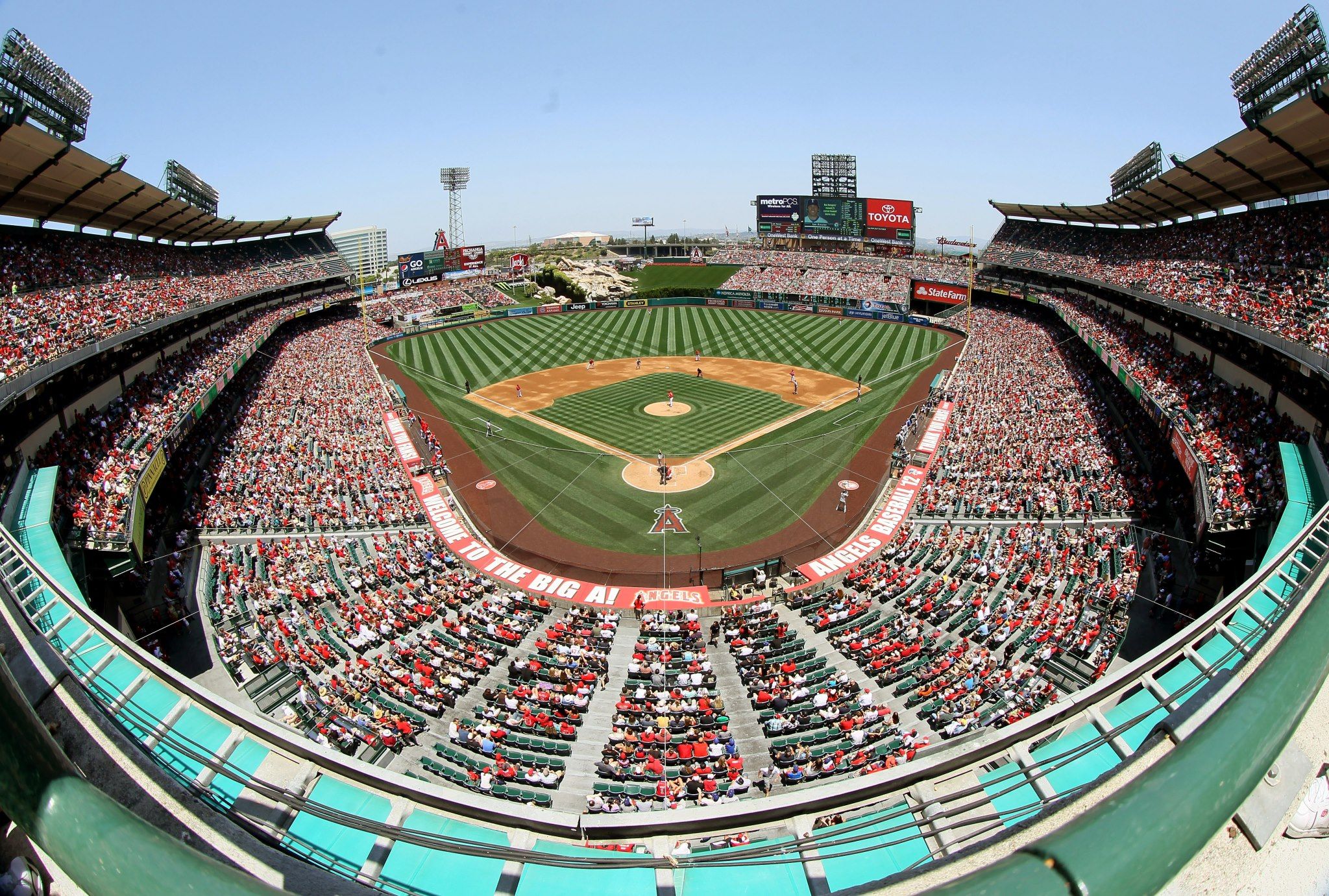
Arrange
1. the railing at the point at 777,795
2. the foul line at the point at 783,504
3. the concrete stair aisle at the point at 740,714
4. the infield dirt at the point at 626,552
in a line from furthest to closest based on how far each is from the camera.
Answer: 1. the foul line at the point at 783,504
2. the infield dirt at the point at 626,552
3. the concrete stair aisle at the point at 740,714
4. the railing at the point at 777,795

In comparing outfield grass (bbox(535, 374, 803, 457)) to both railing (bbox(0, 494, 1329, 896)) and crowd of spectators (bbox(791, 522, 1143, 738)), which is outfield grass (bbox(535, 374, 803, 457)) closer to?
crowd of spectators (bbox(791, 522, 1143, 738))

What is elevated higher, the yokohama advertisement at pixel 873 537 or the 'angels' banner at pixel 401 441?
the 'angels' banner at pixel 401 441

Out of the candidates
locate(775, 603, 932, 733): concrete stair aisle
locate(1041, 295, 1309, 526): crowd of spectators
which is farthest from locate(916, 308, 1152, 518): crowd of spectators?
locate(775, 603, 932, 733): concrete stair aisle

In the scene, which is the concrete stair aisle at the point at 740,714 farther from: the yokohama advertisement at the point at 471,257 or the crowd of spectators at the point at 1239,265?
the yokohama advertisement at the point at 471,257

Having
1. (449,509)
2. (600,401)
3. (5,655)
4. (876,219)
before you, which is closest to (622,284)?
(876,219)

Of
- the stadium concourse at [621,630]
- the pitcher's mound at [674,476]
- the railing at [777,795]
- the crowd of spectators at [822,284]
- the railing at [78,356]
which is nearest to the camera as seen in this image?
the railing at [777,795]

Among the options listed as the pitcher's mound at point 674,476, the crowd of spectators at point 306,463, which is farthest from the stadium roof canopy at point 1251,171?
the crowd of spectators at point 306,463
